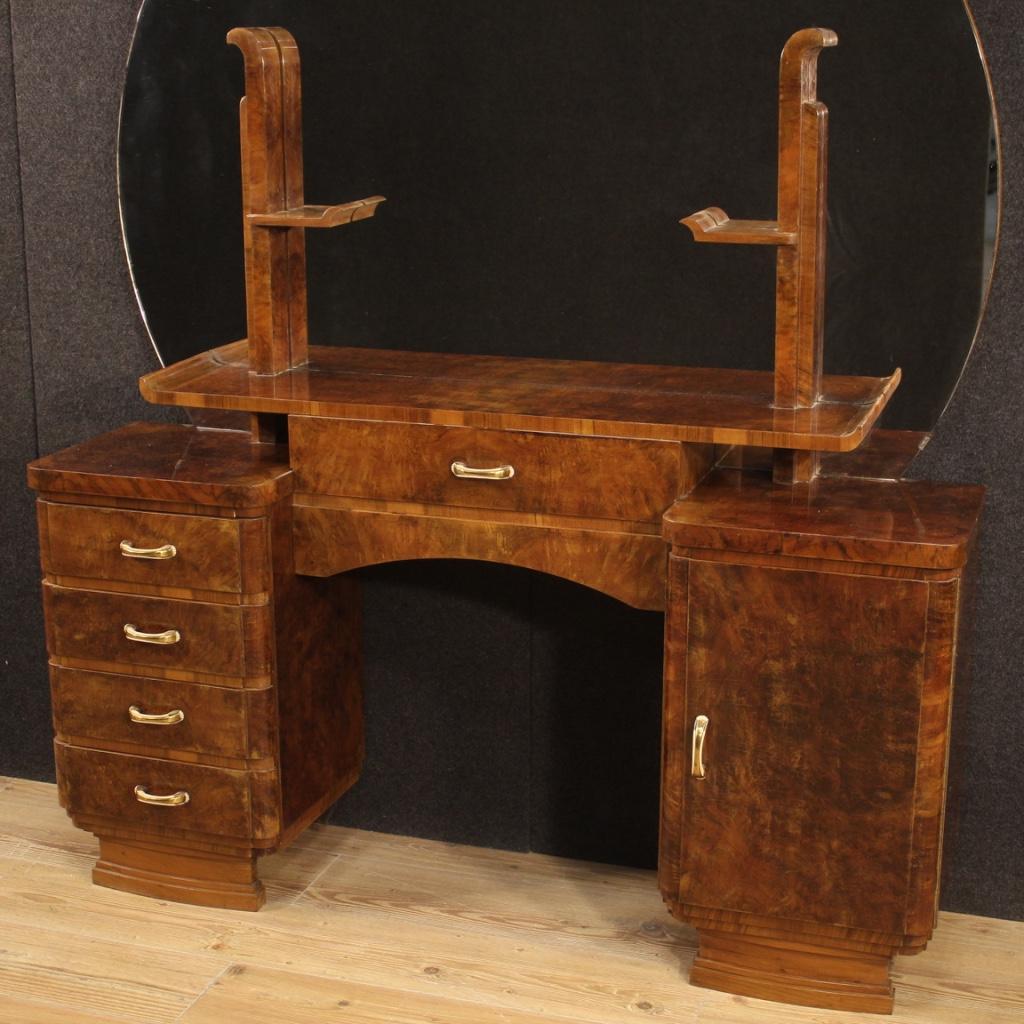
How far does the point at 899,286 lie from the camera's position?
7.20ft

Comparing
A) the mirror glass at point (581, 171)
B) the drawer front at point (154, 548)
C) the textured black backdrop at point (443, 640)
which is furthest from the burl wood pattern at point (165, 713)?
the mirror glass at point (581, 171)

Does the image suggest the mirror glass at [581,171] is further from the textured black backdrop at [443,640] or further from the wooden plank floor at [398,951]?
the wooden plank floor at [398,951]

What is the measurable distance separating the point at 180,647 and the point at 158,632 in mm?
39

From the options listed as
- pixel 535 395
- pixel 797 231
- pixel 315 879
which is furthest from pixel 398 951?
pixel 797 231

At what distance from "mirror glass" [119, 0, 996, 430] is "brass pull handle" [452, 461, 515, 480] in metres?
0.29

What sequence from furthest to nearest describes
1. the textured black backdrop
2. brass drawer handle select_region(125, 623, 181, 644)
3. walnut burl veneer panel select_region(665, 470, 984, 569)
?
1. the textured black backdrop
2. brass drawer handle select_region(125, 623, 181, 644)
3. walnut burl veneer panel select_region(665, 470, 984, 569)

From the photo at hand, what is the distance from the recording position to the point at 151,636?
7.50ft

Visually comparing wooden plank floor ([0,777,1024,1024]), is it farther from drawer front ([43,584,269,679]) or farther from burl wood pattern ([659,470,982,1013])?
drawer front ([43,584,269,679])

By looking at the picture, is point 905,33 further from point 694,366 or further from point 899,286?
point 694,366

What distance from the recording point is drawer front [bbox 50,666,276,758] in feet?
7.48

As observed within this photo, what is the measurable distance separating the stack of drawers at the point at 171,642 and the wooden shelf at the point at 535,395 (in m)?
0.11

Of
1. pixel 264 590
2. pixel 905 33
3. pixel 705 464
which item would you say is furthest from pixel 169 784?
pixel 905 33

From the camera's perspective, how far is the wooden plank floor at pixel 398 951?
218 centimetres

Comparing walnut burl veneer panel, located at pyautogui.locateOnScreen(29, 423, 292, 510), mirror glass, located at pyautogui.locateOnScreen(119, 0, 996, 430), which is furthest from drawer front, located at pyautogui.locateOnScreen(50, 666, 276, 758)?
mirror glass, located at pyautogui.locateOnScreen(119, 0, 996, 430)
